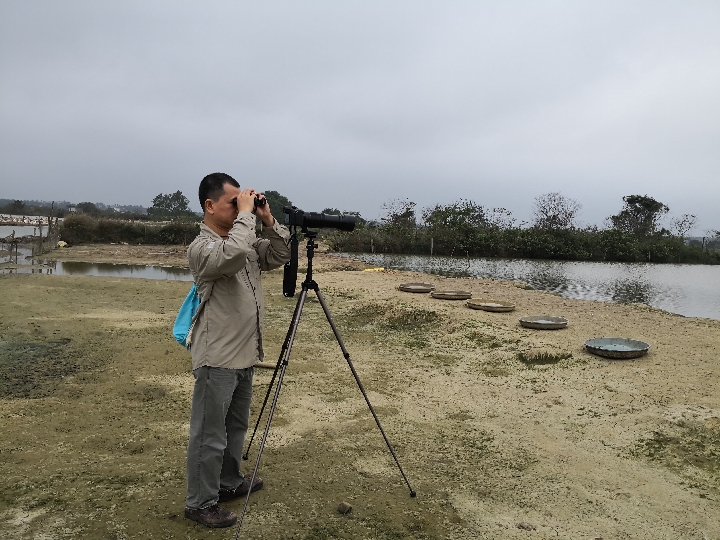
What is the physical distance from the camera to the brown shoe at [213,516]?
2.30 meters

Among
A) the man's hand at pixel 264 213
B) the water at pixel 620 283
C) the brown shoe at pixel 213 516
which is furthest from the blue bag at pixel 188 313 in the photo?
the water at pixel 620 283

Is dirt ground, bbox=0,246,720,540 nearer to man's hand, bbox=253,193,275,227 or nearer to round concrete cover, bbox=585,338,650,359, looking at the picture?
round concrete cover, bbox=585,338,650,359

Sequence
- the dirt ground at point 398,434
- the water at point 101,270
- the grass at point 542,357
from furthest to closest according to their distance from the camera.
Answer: the water at point 101,270 < the grass at point 542,357 < the dirt ground at point 398,434

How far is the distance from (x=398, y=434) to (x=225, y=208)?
209cm

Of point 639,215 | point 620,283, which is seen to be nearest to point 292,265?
point 620,283

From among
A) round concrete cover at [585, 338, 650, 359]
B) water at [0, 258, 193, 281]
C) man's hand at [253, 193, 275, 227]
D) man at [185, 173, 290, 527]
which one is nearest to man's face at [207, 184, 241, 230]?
man at [185, 173, 290, 527]

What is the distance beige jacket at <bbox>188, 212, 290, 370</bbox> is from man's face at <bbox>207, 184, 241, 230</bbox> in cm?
6

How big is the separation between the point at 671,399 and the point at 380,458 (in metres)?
2.66

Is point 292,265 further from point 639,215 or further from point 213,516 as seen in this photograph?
point 639,215

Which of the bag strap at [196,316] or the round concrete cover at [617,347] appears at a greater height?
the bag strap at [196,316]

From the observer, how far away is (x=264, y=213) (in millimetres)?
2381

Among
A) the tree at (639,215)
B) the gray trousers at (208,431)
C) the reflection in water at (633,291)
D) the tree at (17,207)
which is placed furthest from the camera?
the tree at (17,207)

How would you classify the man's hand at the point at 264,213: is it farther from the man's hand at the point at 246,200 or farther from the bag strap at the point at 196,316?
the bag strap at the point at 196,316

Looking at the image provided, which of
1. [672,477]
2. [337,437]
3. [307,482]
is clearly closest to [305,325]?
[337,437]
